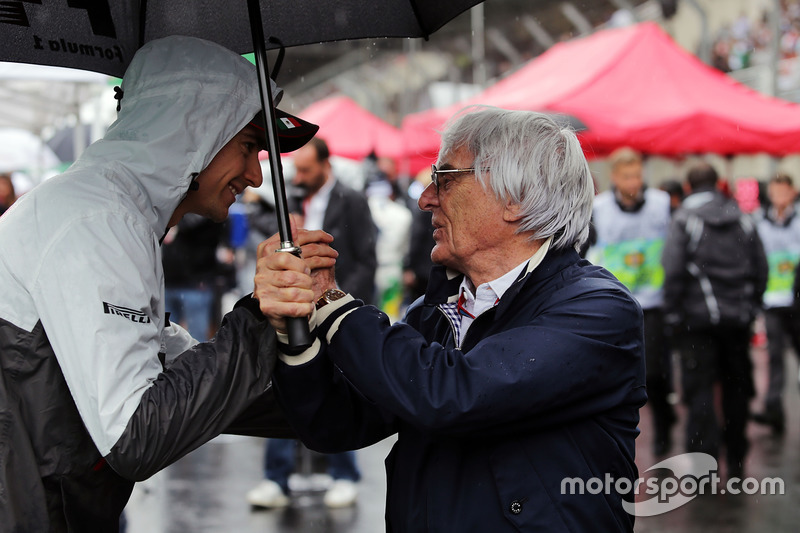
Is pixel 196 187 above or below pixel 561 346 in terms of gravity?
above

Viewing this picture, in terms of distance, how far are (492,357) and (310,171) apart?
15.3 ft

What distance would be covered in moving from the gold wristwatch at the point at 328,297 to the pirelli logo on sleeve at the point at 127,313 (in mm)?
435

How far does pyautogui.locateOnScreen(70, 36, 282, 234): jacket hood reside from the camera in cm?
223

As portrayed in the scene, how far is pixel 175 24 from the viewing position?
2773 mm

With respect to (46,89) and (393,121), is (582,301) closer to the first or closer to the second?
(46,89)

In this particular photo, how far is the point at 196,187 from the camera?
2.42 metres

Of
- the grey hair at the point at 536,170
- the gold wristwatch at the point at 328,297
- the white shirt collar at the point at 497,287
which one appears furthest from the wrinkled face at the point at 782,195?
the gold wristwatch at the point at 328,297

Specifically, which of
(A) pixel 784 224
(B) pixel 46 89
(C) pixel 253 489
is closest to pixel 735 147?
(A) pixel 784 224

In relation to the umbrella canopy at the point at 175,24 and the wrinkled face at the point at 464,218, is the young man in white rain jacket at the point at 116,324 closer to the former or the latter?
the umbrella canopy at the point at 175,24

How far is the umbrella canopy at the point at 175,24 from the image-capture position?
2.54 m

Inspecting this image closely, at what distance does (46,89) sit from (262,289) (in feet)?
31.3

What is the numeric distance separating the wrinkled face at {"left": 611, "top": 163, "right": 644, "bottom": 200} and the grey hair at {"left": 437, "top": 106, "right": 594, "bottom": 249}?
5.33m

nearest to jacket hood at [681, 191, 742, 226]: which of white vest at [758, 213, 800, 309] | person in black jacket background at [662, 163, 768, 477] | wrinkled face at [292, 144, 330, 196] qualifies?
person in black jacket background at [662, 163, 768, 477]

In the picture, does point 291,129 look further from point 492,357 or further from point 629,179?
point 629,179
